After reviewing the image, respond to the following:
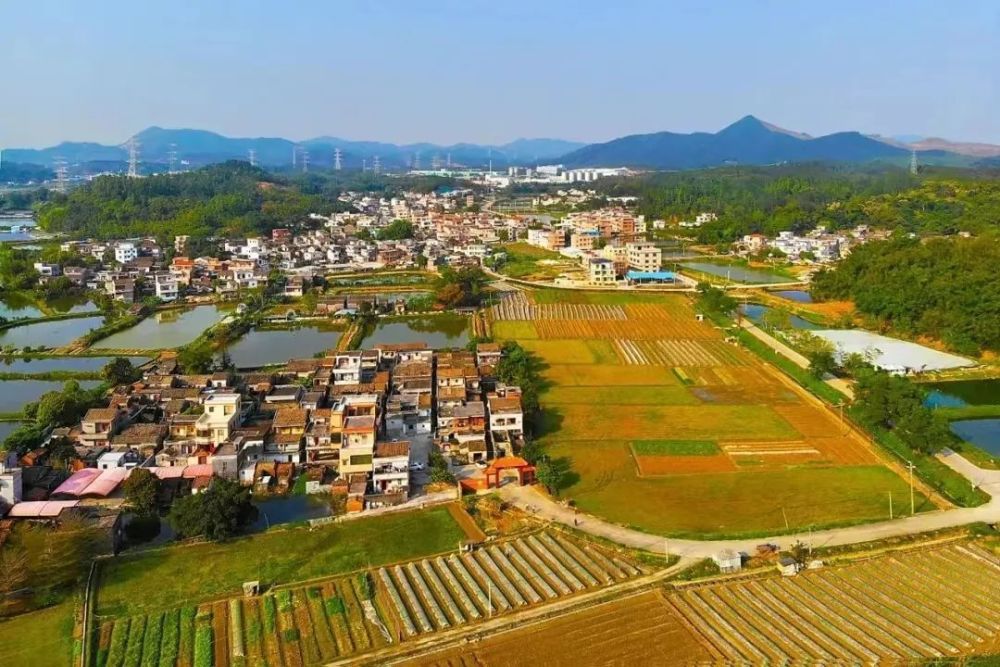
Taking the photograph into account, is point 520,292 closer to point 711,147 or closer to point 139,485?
point 139,485

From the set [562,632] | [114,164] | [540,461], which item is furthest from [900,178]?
[114,164]

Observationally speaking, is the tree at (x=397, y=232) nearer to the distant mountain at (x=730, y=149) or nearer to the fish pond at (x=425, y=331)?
the fish pond at (x=425, y=331)

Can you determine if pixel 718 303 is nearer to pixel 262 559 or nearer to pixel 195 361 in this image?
pixel 195 361

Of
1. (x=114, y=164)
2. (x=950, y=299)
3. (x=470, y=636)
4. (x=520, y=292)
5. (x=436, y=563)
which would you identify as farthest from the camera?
(x=114, y=164)

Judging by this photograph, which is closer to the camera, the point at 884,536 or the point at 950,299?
the point at 884,536

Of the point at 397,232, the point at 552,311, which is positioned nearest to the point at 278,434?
the point at 552,311

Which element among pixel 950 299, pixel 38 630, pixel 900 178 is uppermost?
pixel 900 178
